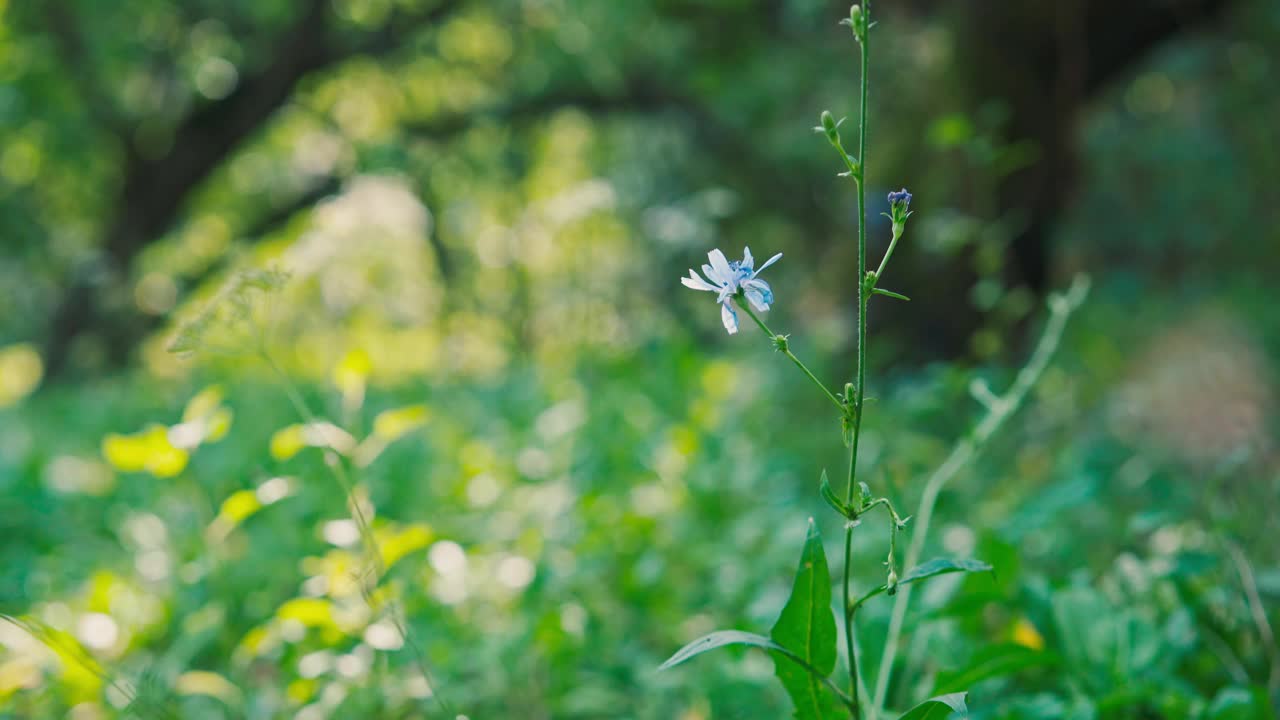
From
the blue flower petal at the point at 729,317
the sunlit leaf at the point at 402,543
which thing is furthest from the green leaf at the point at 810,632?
the sunlit leaf at the point at 402,543

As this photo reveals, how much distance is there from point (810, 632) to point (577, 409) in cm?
180

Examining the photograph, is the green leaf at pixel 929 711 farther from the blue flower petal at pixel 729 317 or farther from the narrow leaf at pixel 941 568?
the blue flower petal at pixel 729 317

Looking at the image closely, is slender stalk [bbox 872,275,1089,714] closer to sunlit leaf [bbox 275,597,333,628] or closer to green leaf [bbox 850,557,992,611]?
green leaf [bbox 850,557,992,611]

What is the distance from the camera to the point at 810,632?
946mm

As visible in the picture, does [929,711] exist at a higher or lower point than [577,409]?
lower

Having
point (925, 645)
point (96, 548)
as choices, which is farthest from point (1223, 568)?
point (96, 548)

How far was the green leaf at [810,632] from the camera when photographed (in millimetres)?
928

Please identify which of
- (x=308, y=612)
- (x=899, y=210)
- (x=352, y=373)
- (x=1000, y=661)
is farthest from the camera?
(x=352, y=373)

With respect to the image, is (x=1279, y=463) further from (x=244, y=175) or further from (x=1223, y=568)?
(x=244, y=175)

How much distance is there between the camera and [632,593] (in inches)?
75.1

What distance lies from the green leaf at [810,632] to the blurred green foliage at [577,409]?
0.27 metres

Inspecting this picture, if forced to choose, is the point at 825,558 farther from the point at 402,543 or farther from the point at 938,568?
the point at 402,543

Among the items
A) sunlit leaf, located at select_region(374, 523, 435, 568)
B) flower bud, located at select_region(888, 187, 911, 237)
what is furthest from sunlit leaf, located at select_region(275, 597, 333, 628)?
flower bud, located at select_region(888, 187, 911, 237)

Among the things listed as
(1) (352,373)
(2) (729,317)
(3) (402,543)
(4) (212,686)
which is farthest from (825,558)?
(4) (212,686)
